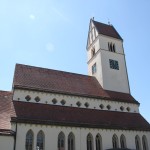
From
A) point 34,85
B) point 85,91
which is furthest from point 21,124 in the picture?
point 85,91

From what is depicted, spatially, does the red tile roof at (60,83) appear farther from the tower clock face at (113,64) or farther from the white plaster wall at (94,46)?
the white plaster wall at (94,46)

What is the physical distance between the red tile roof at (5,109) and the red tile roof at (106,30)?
18341 mm

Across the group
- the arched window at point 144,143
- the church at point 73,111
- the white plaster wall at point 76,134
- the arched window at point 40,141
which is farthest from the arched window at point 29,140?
the arched window at point 144,143

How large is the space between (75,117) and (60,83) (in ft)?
19.1

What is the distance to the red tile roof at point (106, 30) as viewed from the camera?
37.6 meters

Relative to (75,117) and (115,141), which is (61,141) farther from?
(115,141)

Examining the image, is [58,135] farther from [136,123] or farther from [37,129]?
[136,123]

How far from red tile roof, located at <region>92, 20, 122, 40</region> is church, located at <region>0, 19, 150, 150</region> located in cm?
328

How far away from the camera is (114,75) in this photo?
3378 cm

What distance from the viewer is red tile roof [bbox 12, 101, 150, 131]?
73.5ft

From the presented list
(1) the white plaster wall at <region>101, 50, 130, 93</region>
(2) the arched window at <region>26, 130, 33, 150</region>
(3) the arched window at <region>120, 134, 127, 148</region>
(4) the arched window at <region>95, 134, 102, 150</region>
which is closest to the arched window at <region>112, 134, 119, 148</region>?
(3) the arched window at <region>120, 134, 127, 148</region>

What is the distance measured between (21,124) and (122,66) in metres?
19.5

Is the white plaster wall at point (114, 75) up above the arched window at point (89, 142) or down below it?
above

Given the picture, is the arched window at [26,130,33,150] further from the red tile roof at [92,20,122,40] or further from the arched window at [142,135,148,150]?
the red tile roof at [92,20,122,40]
